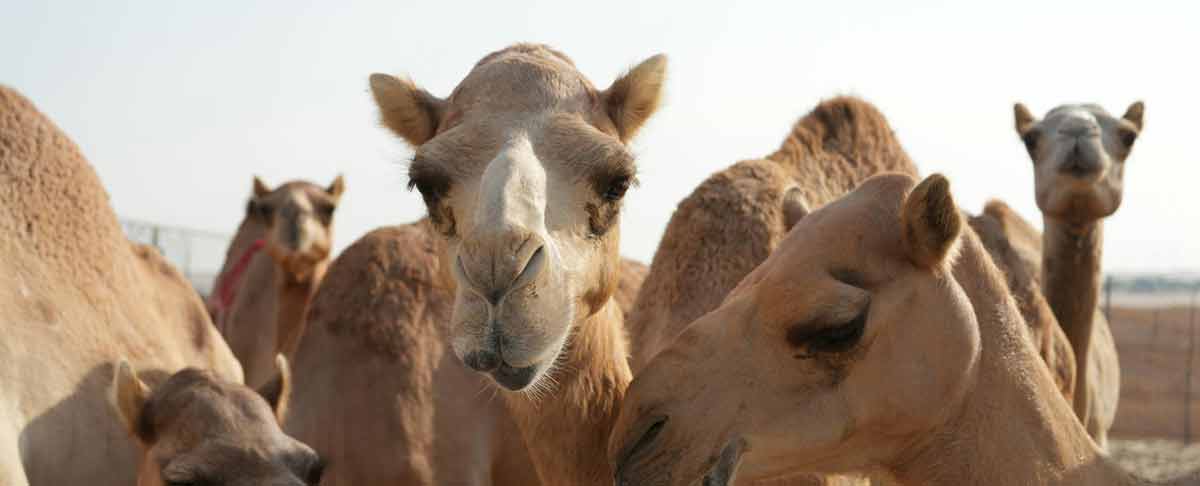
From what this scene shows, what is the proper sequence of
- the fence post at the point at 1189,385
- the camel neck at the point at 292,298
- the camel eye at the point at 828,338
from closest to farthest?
the camel eye at the point at 828,338, the camel neck at the point at 292,298, the fence post at the point at 1189,385

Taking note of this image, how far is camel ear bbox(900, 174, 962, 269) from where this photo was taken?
12.3ft

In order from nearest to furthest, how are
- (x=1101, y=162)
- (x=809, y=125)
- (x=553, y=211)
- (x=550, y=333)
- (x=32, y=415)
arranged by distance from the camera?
(x=550, y=333) → (x=553, y=211) → (x=32, y=415) → (x=809, y=125) → (x=1101, y=162)

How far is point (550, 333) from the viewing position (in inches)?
141

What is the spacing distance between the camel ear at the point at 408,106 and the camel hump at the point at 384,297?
2328 millimetres

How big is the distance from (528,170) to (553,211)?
0.14 m

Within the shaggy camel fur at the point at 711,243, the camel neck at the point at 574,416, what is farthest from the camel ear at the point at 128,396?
the shaggy camel fur at the point at 711,243

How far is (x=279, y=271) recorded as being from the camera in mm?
11703

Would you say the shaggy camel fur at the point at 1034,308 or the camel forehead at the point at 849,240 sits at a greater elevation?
the camel forehead at the point at 849,240

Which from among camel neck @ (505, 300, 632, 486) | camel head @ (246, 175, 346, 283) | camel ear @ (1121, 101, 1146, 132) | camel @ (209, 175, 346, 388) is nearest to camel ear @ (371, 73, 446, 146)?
camel neck @ (505, 300, 632, 486)

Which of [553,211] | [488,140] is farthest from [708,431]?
[488,140]

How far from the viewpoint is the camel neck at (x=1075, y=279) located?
826 centimetres

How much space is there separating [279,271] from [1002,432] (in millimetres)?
8672

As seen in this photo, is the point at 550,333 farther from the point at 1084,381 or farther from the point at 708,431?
the point at 1084,381

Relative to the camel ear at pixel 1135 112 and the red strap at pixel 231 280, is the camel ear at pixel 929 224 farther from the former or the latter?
the red strap at pixel 231 280
